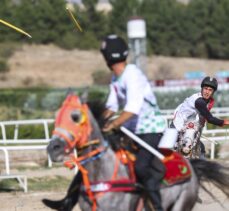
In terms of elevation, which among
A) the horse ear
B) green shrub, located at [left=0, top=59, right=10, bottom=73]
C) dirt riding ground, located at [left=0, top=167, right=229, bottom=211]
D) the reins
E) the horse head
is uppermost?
the horse ear

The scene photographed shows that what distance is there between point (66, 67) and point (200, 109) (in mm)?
65521

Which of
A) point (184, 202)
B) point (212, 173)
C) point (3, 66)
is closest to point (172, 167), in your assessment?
Result: point (184, 202)

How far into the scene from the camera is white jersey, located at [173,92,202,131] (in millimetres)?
10211

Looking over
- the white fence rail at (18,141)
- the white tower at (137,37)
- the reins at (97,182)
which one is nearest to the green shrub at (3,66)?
the white tower at (137,37)

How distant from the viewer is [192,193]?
24.3ft

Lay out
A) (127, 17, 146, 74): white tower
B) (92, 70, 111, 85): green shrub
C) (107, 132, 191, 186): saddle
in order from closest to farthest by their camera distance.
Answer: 1. (107, 132, 191, 186): saddle
2. (127, 17, 146, 74): white tower
3. (92, 70, 111, 85): green shrub

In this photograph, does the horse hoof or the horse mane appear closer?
the horse mane

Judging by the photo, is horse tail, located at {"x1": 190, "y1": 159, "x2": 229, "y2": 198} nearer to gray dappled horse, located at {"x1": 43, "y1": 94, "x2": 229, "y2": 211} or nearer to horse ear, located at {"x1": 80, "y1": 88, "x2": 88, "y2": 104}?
gray dappled horse, located at {"x1": 43, "y1": 94, "x2": 229, "y2": 211}

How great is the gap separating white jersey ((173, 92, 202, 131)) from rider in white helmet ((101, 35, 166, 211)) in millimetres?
3170

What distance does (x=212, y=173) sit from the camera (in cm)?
771

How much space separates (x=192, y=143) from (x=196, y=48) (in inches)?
2898

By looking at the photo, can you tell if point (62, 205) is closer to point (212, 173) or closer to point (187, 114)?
point (212, 173)

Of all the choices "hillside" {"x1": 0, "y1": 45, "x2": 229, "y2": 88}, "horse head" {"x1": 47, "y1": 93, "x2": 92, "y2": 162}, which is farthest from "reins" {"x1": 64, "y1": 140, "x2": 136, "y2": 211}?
"hillside" {"x1": 0, "y1": 45, "x2": 229, "y2": 88}

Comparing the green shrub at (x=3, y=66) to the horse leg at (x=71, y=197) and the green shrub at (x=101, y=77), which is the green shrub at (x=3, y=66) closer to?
the green shrub at (x=101, y=77)
